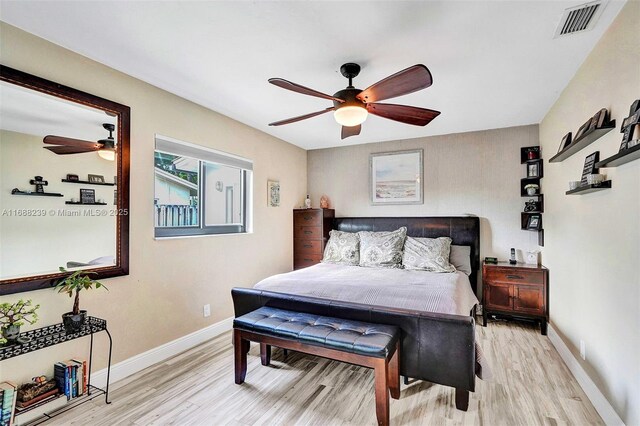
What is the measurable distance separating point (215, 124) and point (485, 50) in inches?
108

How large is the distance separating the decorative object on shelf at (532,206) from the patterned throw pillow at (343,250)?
2.16 metres

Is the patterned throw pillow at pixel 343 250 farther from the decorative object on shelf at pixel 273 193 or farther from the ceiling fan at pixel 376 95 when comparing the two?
the ceiling fan at pixel 376 95

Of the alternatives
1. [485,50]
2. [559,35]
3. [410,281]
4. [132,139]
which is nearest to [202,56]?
[132,139]

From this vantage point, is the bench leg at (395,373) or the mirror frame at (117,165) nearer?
the mirror frame at (117,165)

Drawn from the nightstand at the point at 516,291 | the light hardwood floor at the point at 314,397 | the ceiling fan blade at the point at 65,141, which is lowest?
the light hardwood floor at the point at 314,397

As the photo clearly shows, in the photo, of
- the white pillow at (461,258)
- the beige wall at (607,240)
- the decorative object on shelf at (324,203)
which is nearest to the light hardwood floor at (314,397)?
the beige wall at (607,240)

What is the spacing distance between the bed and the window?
1109 millimetres

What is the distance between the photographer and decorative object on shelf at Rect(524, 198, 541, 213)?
12.2 feet

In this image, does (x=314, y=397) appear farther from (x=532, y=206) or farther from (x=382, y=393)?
(x=532, y=206)

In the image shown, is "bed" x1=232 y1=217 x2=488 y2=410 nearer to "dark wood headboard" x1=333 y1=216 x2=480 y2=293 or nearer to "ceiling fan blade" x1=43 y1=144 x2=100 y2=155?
"dark wood headboard" x1=333 y1=216 x2=480 y2=293

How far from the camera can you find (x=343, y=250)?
422cm

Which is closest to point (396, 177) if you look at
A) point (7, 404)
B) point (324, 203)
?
point (324, 203)

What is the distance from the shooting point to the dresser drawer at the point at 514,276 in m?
3.47

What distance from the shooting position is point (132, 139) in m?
2.65
